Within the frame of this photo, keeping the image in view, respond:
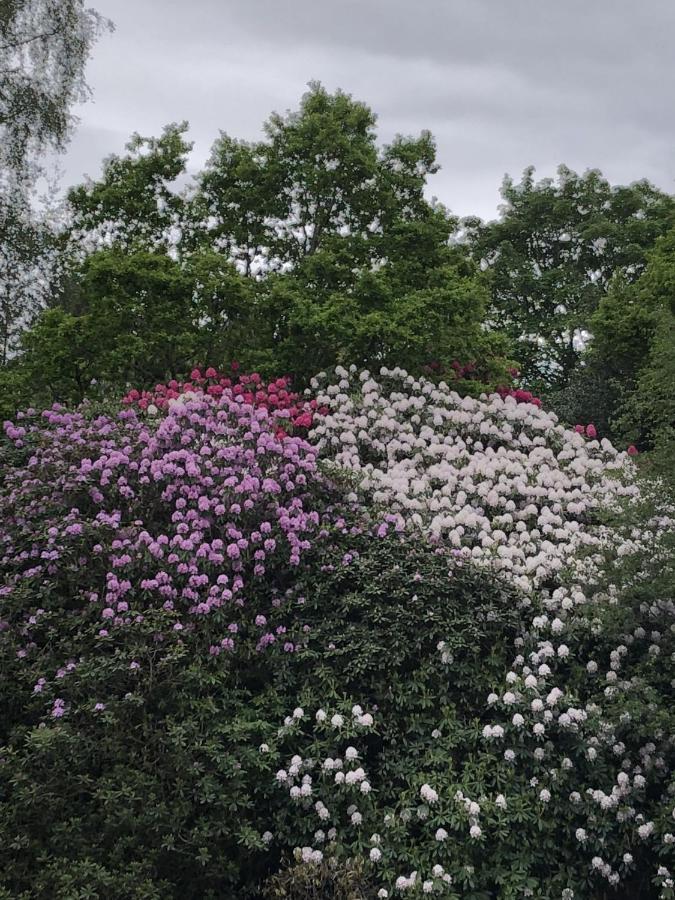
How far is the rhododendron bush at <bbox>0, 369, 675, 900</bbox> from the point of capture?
4684 millimetres

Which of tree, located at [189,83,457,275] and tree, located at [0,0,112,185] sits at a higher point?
tree, located at [0,0,112,185]

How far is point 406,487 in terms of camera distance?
7703mm

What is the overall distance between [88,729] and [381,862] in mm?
1788

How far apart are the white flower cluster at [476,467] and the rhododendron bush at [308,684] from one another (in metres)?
0.09

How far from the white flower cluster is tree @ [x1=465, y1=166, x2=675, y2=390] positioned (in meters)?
13.5

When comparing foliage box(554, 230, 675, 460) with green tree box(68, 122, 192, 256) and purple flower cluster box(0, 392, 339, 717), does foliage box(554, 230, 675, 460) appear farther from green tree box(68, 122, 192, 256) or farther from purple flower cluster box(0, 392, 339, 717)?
purple flower cluster box(0, 392, 339, 717)

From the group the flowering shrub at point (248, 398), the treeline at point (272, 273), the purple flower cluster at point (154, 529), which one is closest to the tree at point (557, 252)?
the treeline at point (272, 273)

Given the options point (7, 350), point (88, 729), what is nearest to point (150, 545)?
point (88, 729)

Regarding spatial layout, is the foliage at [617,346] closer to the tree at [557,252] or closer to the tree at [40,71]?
the tree at [557,252]

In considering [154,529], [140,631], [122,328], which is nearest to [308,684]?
[140,631]

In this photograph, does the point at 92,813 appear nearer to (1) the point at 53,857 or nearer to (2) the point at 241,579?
(1) the point at 53,857

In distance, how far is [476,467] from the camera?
818 centimetres

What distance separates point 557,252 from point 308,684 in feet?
70.4

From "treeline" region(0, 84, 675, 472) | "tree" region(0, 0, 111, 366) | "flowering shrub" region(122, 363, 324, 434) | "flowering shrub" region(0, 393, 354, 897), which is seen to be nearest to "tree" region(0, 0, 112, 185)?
"tree" region(0, 0, 111, 366)
